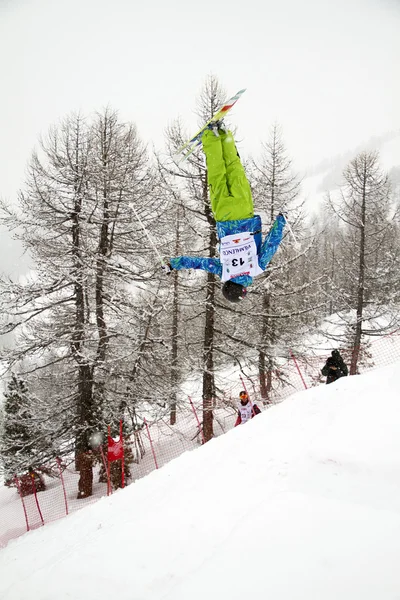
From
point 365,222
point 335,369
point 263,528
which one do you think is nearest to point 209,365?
point 335,369

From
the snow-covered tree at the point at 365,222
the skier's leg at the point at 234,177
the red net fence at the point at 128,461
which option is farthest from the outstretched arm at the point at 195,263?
the snow-covered tree at the point at 365,222

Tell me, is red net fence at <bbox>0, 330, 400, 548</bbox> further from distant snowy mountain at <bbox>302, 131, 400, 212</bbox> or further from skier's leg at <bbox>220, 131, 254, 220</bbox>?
distant snowy mountain at <bbox>302, 131, 400, 212</bbox>

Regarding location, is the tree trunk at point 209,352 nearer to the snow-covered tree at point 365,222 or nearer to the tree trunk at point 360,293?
the snow-covered tree at point 365,222

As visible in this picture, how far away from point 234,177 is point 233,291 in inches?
68.3

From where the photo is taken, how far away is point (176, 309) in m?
14.9

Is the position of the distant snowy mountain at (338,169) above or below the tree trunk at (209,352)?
above

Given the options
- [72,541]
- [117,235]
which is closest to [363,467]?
[72,541]

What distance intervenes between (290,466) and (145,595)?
198 cm

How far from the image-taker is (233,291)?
4918 millimetres

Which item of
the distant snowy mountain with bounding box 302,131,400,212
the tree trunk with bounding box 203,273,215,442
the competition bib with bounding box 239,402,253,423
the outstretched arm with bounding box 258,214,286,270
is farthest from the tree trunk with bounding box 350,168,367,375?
the distant snowy mountain with bounding box 302,131,400,212

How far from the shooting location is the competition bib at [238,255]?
4.92 m

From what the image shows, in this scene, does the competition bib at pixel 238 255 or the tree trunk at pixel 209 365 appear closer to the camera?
the competition bib at pixel 238 255

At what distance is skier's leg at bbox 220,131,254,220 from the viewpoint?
4.64 m

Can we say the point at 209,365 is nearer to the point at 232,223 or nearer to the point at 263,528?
the point at 232,223
